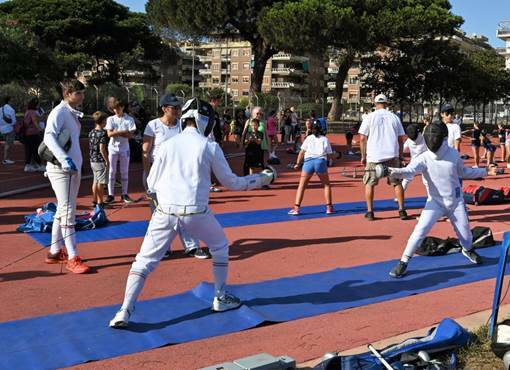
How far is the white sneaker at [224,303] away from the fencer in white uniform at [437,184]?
2028mm

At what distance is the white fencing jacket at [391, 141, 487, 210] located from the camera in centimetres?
630

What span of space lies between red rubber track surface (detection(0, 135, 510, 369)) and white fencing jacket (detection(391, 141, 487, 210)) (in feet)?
3.10

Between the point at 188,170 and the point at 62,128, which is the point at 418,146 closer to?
the point at 62,128

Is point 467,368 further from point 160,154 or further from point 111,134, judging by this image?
point 111,134

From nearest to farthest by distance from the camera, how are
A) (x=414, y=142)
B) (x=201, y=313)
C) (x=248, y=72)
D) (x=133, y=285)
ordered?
1. (x=133, y=285)
2. (x=201, y=313)
3. (x=414, y=142)
4. (x=248, y=72)

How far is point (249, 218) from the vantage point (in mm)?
9859

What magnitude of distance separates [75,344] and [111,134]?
5813mm

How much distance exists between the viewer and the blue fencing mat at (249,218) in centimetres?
820

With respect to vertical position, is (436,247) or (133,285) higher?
(133,285)

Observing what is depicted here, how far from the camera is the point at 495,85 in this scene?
193ft

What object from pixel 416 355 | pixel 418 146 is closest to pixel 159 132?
pixel 416 355

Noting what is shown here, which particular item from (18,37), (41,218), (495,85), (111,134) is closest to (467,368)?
(41,218)

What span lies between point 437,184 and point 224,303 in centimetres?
275

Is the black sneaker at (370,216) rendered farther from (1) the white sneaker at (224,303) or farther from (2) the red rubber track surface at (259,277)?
(1) the white sneaker at (224,303)
